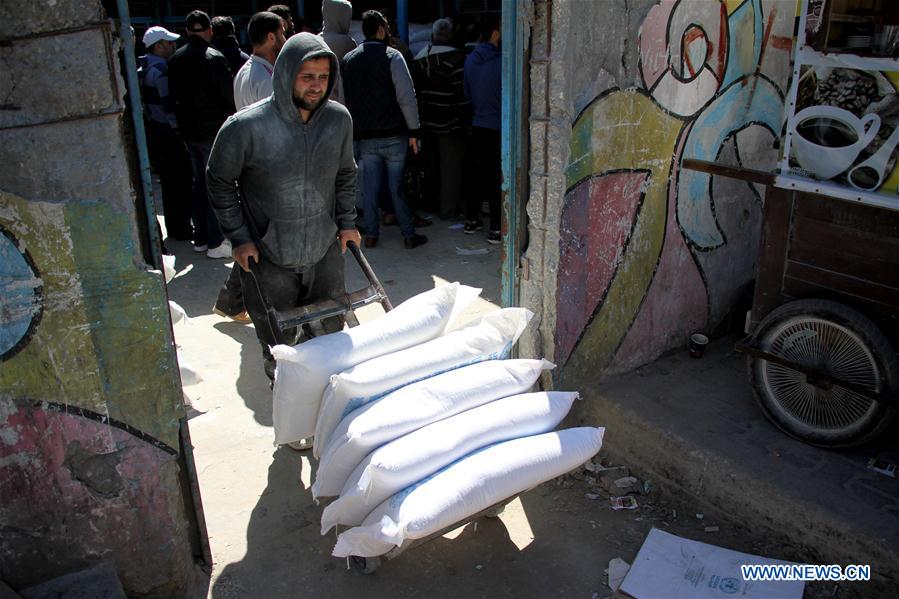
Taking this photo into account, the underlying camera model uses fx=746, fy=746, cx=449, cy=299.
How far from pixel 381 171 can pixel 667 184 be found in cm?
324

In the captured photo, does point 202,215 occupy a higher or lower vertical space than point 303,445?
higher

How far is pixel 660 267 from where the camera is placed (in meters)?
3.92

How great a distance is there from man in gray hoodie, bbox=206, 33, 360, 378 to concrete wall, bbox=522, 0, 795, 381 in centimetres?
94

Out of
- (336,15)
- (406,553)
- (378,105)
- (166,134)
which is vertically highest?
(336,15)

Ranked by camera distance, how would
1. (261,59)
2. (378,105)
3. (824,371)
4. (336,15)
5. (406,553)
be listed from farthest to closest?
(336,15), (378,105), (261,59), (824,371), (406,553)

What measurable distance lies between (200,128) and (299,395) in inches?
152

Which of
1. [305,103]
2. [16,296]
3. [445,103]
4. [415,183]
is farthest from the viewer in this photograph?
[415,183]

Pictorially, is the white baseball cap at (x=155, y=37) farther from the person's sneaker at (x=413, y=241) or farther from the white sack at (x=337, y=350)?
the white sack at (x=337, y=350)

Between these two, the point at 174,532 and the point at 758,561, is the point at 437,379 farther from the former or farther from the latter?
the point at 758,561

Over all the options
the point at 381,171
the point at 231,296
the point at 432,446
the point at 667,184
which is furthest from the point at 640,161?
the point at 381,171

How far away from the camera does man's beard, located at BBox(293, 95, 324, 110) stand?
3301mm

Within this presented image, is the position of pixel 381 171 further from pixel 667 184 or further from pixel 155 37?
pixel 667 184

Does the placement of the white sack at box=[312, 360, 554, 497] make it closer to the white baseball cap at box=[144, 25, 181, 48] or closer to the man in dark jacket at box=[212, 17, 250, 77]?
the man in dark jacket at box=[212, 17, 250, 77]

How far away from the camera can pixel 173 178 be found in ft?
22.1
